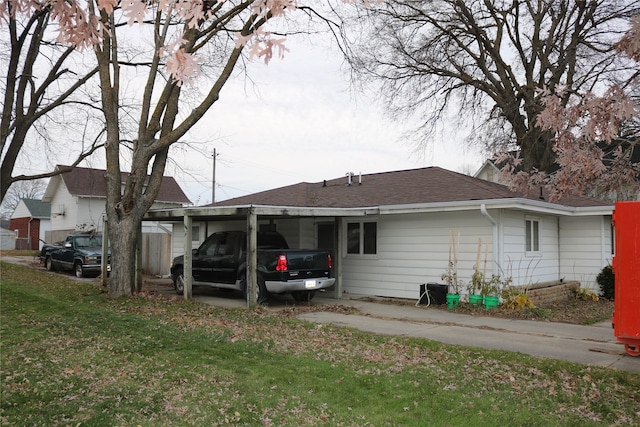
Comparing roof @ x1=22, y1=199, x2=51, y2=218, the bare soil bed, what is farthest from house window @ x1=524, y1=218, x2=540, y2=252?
roof @ x1=22, y1=199, x2=51, y2=218

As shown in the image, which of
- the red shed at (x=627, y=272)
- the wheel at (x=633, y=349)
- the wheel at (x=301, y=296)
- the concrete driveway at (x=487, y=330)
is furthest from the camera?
the wheel at (x=301, y=296)

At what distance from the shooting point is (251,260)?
38.5 ft

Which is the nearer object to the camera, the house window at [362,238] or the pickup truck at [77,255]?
the house window at [362,238]

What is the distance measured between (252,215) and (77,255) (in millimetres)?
12577

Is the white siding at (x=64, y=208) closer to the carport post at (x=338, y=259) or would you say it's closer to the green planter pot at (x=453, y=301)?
the carport post at (x=338, y=259)

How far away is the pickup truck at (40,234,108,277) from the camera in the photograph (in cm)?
2058

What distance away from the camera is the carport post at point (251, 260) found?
11.6 m

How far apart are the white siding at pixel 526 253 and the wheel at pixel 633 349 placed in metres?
4.76

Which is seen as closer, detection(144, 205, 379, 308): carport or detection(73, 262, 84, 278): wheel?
detection(144, 205, 379, 308): carport

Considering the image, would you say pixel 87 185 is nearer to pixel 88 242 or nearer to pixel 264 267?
pixel 88 242

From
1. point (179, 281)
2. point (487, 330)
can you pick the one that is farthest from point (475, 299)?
point (179, 281)

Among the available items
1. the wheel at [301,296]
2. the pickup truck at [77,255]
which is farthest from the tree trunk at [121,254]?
the pickup truck at [77,255]

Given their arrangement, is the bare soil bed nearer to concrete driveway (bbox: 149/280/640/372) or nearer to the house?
concrete driveway (bbox: 149/280/640/372)

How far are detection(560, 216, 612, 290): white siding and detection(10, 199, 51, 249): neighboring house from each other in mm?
40374
